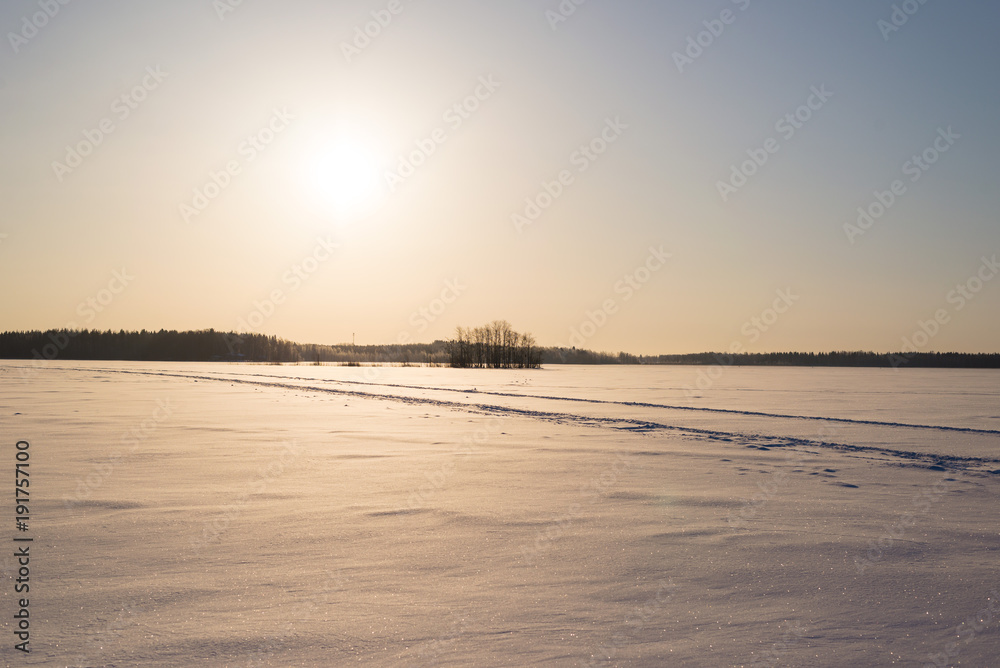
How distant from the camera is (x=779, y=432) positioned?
13.9 metres

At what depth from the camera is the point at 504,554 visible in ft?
16.2

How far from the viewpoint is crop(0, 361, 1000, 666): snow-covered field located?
3.34 metres

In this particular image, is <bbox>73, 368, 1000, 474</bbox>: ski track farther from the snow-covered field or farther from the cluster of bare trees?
the cluster of bare trees

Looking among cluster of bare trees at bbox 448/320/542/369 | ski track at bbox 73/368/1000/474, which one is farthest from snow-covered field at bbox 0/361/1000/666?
cluster of bare trees at bbox 448/320/542/369

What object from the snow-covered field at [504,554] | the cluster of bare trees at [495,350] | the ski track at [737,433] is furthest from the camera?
the cluster of bare trees at [495,350]

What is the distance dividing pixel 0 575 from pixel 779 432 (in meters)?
13.4

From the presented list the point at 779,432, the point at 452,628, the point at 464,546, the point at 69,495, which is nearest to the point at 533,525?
the point at 464,546

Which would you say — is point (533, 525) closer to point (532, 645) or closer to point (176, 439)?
point (532, 645)

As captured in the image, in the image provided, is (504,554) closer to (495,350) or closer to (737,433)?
(737,433)

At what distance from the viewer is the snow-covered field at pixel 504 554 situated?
334cm

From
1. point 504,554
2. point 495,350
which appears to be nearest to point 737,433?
point 504,554

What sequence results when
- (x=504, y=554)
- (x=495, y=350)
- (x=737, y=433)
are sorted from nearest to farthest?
(x=504, y=554), (x=737, y=433), (x=495, y=350)

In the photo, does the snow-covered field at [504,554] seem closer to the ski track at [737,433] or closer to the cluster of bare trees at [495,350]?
the ski track at [737,433]

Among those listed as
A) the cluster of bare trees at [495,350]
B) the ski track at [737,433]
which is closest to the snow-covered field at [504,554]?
the ski track at [737,433]
